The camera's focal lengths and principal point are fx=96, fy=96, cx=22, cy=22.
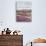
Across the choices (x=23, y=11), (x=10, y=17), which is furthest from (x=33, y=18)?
(x=10, y=17)

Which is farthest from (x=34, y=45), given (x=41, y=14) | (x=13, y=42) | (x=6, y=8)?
(x=6, y=8)

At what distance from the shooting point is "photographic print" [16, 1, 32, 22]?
961 millimetres

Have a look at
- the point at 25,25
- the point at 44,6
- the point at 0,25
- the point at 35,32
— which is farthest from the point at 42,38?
the point at 0,25

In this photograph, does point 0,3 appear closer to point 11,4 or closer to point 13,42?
point 11,4

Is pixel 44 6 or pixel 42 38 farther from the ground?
pixel 44 6

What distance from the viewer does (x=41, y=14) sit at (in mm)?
972

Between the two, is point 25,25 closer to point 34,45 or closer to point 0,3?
point 34,45

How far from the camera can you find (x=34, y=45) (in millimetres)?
954

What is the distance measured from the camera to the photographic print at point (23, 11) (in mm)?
961

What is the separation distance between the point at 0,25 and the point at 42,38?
1.44 ft

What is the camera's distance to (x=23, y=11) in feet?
3.16

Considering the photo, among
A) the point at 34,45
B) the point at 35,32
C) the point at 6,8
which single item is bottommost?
the point at 34,45

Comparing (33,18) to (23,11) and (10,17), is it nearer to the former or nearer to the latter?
(23,11)

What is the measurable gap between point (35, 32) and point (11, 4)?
369 millimetres
